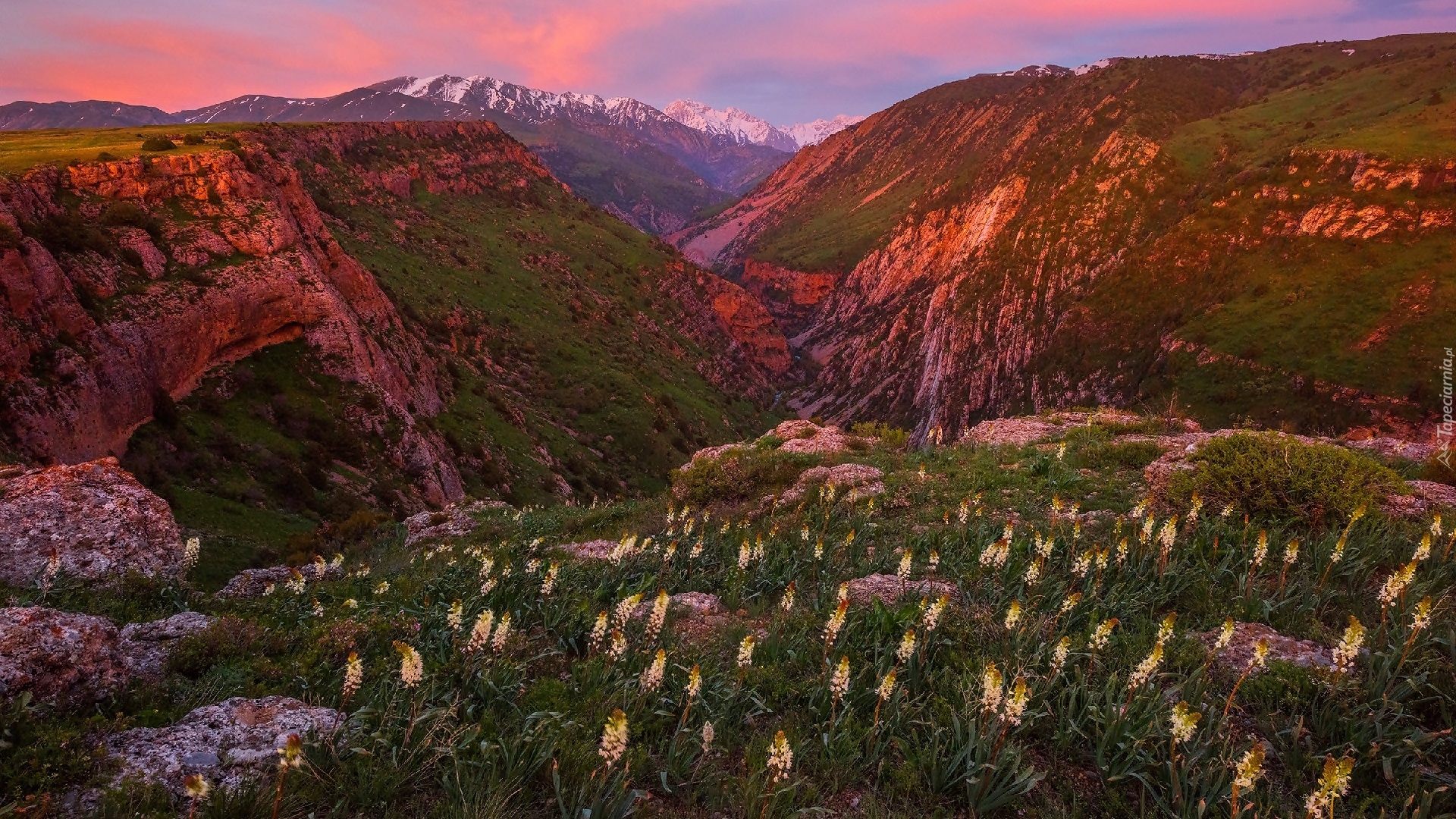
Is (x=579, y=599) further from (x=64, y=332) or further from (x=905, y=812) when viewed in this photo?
(x=64, y=332)

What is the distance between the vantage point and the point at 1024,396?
3388 inches

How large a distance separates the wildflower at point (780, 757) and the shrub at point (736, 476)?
1166 cm

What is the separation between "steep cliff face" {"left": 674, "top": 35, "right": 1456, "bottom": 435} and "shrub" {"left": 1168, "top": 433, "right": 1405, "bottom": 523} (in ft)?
96.2

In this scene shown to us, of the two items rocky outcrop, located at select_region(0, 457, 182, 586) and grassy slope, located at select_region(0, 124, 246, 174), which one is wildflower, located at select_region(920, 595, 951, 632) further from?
grassy slope, located at select_region(0, 124, 246, 174)

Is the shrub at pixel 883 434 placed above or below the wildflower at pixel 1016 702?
below

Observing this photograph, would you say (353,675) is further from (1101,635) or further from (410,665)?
(1101,635)

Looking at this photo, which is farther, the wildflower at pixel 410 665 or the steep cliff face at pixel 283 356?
the steep cliff face at pixel 283 356

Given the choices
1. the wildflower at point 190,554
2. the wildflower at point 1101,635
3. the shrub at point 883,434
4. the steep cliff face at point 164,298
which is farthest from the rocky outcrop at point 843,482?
the steep cliff face at point 164,298

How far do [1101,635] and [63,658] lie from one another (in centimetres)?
861

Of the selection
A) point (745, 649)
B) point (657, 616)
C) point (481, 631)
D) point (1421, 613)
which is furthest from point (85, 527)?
point (1421, 613)

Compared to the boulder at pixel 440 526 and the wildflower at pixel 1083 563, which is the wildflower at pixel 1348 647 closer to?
the wildflower at pixel 1083 563

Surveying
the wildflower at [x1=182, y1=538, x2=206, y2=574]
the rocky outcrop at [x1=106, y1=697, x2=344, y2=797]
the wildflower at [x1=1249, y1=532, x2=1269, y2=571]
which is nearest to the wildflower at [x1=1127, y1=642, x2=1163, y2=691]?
the wildflower at [x1=1249, y1=532, x2=1269, y2=571]

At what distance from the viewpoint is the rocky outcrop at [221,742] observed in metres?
3.88

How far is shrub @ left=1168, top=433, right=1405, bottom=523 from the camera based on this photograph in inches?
382
